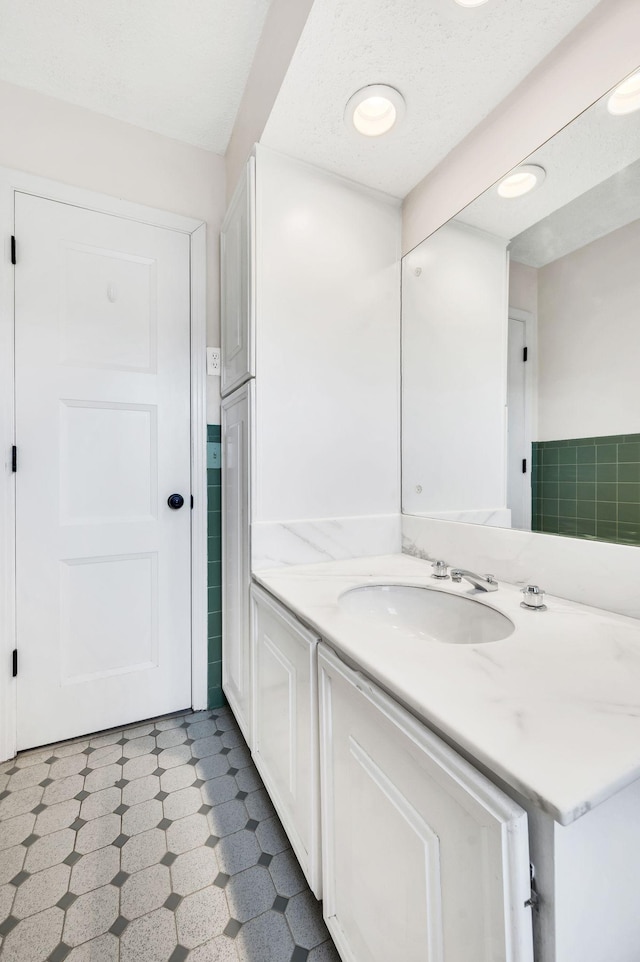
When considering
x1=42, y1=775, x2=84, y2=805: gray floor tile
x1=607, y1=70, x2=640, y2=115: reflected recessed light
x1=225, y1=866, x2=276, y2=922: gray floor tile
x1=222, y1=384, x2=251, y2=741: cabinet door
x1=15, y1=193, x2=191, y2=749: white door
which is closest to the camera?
x1=607, y1=70, x2=640, y2=115: reflected recessed light

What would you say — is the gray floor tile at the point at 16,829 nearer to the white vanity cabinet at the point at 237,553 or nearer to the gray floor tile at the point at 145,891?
the gray floor tile at the point at 145,891

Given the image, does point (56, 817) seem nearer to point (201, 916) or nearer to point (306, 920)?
point (201, 916)

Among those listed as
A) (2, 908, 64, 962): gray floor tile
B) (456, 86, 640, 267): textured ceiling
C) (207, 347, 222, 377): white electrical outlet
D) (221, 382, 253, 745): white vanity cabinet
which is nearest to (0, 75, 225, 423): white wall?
(207, 347, 222, 377): white electrical outlet

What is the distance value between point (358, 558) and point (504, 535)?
0.51 metres

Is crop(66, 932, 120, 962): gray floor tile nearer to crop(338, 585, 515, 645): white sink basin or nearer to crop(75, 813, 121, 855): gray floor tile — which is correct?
crop(75, 813, 121, 855): gray floor tile

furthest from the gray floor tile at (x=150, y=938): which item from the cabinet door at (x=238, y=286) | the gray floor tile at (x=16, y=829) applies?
the cabinet door at (x=238, y=286)

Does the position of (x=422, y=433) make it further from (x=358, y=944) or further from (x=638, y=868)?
(x=358, y=944)

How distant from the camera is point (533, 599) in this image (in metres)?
0.91

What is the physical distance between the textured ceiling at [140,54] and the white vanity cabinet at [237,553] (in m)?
1.12

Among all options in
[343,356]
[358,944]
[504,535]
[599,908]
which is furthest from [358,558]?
[599,908]

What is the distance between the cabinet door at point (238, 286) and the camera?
4.30 feet

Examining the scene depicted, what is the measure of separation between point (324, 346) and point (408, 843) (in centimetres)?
128

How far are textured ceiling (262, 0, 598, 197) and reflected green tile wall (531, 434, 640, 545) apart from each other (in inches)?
37.6

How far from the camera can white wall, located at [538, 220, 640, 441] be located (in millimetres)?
853
